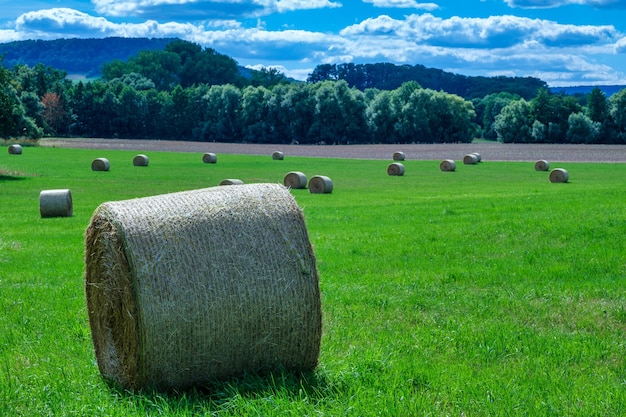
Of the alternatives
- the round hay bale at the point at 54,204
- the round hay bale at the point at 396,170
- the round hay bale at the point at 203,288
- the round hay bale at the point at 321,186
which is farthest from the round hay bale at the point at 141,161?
the round hay bale at the point at 203,288

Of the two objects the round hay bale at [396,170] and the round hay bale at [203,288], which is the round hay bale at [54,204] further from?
the round hay bale at [396,170]

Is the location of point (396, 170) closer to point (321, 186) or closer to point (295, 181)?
point (295, 181)

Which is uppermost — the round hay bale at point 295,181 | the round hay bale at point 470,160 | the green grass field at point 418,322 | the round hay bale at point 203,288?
the round hay bale at point 203,288

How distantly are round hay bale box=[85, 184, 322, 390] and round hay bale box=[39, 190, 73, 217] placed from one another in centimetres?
1808

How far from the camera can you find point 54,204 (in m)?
25.2

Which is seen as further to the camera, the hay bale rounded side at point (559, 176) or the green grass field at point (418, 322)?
the hay bale rounded side at point (559, 176)

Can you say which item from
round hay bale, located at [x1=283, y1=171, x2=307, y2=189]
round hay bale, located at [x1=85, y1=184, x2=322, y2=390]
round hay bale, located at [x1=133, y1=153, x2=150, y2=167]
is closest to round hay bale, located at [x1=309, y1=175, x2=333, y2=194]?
round hay bale, located at [x1=283, y1=171, x2=307, y2=189]

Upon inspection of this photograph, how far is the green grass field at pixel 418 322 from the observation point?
7.31m

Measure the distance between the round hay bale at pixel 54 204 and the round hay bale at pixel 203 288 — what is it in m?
18.1

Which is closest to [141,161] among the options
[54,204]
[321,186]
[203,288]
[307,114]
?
[321,186]

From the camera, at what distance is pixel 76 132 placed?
13488 cm

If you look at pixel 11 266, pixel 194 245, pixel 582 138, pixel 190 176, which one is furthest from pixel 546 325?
pixel 582 138

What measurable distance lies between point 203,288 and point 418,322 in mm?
3984

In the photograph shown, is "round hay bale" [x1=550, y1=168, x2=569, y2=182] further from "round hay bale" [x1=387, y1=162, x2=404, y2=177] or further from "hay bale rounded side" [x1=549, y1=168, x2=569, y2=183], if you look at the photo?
"round hay bale" [x1=387, y1=162, x2=404, y2=177]
